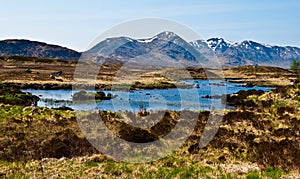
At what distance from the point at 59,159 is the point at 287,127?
15689 mm

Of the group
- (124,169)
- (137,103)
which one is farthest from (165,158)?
(137,103)

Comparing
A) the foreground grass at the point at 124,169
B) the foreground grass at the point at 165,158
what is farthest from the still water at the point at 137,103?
the foreground grass at the point at 124,169

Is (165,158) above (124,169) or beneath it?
beneath

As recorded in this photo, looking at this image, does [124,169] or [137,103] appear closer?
[124,169]

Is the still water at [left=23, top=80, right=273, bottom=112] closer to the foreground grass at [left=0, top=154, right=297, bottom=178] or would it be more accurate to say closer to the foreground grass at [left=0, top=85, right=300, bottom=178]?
the foreground grass at [left=0, top=85, right=300, bottom=178]

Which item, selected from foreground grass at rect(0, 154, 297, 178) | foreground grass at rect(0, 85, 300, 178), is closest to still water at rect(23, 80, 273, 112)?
foreground grass at rect(0, 85, 300, 178)

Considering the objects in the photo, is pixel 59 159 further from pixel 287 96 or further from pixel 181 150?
pixel 287 96

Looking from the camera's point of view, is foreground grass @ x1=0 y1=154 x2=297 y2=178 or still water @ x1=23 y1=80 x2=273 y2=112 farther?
still water @ x1=23 y1=80 x2=273 y2=112

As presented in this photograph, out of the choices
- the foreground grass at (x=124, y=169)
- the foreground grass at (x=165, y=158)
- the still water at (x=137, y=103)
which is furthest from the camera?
the still water at (x=137, y=103)

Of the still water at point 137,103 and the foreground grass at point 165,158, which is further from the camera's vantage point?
the still water at point 137,103

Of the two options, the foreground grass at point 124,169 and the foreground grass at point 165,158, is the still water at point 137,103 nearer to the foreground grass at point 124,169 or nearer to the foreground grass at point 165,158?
the foreground grass at point 165,158

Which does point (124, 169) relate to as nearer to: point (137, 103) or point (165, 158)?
point (165, 158)

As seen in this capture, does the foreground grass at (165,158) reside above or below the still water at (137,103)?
above

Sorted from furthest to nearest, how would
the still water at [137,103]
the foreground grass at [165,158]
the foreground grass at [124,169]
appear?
the still water at [137,103] → the foreground grass at [165,158] → the foreground grass at [124,169]
